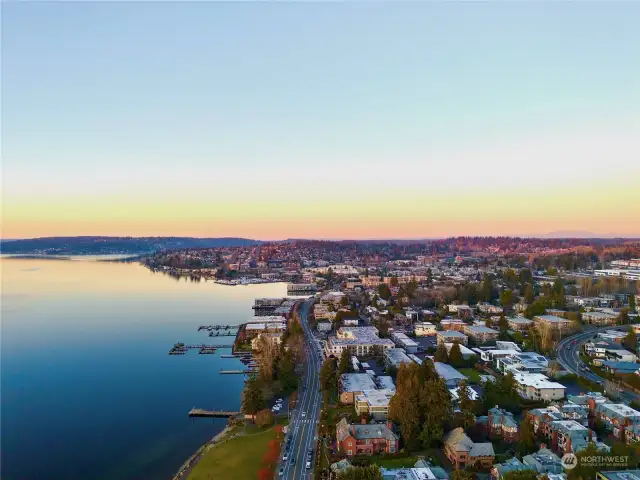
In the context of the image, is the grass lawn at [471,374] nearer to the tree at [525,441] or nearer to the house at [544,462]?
the tree at [525,441]

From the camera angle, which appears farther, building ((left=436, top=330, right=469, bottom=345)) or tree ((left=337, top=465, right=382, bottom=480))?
building ((left=436, top=330, right=469, bottom=345))

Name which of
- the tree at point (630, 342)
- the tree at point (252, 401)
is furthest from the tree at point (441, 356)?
the tree at point (630, 342)

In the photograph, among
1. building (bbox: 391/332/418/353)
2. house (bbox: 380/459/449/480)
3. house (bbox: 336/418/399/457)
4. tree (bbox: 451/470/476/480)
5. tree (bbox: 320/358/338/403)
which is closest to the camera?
tree (bbox: 451/470/476/480)

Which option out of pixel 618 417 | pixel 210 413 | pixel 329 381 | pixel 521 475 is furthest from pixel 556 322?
pixel 210 413

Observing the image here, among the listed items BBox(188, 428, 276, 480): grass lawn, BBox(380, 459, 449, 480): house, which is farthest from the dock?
BBox(380, 459, 449, 480): house

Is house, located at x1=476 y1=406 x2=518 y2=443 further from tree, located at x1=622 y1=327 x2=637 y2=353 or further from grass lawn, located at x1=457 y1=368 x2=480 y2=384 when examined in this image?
tree, located at x1=622 y1=327 x2=637 y2=353

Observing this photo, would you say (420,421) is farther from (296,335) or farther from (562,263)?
(562,263)

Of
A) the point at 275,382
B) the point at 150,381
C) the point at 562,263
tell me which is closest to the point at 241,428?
the point at 275,382

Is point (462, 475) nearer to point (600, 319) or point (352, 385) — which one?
point (352, 385)
